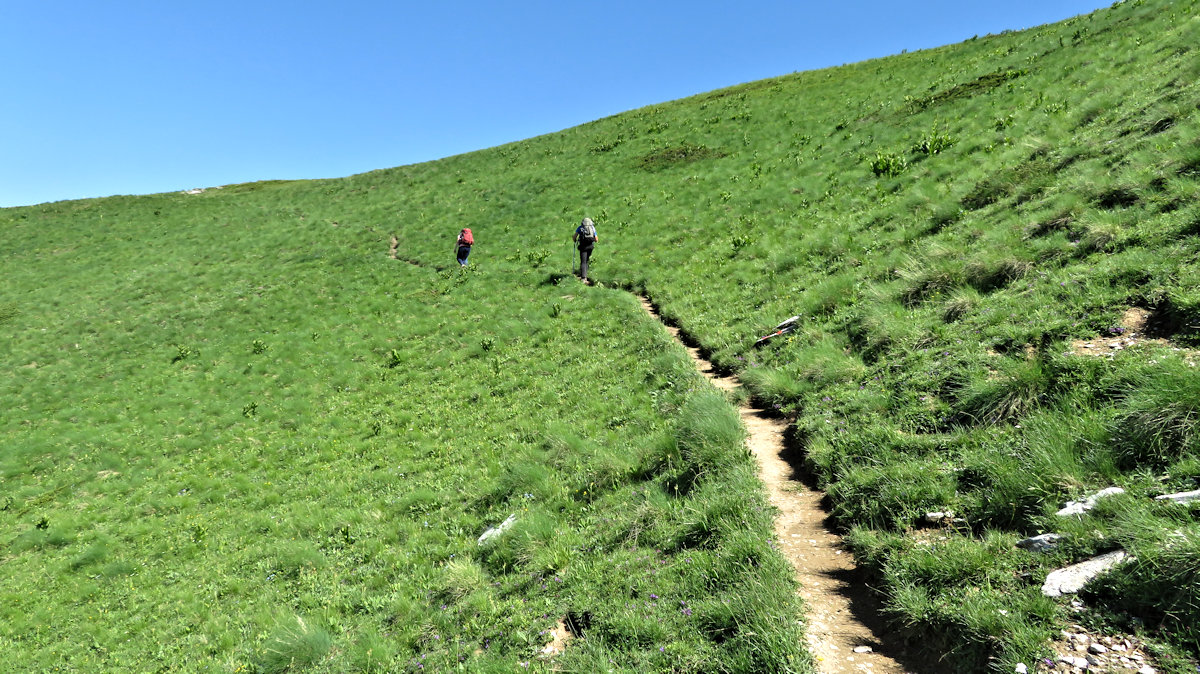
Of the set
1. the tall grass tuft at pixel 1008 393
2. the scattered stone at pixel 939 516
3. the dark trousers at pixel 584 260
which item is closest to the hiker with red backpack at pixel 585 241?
the dark trousers at pixel 584 260

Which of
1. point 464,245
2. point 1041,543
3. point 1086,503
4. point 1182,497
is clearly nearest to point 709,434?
point 1041,543

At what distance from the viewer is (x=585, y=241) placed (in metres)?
23.4

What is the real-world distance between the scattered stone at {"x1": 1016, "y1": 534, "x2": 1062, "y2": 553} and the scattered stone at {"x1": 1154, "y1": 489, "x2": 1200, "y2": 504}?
81 cm

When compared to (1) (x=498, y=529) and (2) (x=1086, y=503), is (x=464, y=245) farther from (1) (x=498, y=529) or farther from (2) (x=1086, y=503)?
(2) (x=1086, y=503)

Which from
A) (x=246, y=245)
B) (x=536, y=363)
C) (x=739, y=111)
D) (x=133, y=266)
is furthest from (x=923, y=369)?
(x=133, y=266)

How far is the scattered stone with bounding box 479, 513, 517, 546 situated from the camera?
8602 millimetres

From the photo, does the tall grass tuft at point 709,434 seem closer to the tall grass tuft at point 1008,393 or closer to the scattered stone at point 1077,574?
the tall grass tuft at point 1008,393

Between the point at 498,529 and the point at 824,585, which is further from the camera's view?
the point at 498,529

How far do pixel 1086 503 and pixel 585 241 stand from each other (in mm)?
20345

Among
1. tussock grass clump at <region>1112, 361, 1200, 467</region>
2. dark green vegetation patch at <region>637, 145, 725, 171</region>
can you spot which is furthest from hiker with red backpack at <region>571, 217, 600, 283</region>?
tussock grass clump at <region>1112, 361, 1200, 467</region>

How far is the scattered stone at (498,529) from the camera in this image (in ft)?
28.2

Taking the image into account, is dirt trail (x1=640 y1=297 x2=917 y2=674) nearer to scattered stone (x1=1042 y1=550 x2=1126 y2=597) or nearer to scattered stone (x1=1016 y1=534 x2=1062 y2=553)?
scattered stone (x1=1042 y1=550 x2=1126 y2=597)

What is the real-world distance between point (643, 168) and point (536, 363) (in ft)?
76.5

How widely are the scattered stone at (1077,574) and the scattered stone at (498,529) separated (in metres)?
6.95
